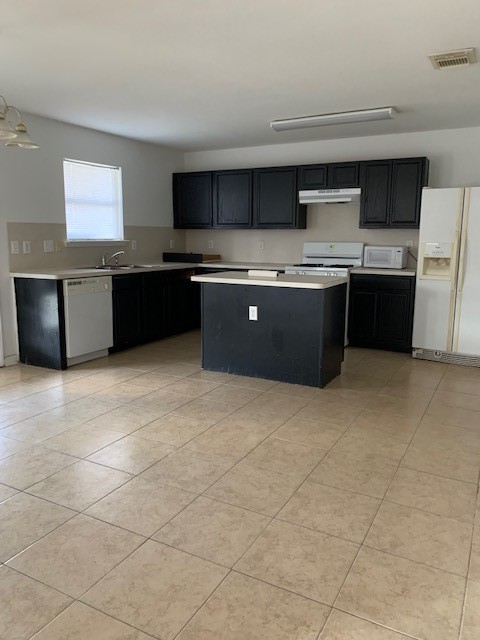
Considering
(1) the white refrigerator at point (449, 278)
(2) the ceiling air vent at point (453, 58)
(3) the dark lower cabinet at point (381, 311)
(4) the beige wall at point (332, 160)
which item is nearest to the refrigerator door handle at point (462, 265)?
(1) the white refrigerator at point (449, 278)

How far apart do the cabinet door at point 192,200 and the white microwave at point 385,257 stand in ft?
7.39

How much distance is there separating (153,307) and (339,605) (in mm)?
4468

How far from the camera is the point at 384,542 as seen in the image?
83.2 inches

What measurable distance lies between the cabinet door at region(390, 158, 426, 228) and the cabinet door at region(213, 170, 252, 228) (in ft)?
6.12

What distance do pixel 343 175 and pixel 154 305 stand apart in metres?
2.71

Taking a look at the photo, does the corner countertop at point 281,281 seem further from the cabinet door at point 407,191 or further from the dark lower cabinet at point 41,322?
the cabinet door at point 407,191

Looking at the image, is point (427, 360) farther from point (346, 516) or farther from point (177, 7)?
point (177, 7)

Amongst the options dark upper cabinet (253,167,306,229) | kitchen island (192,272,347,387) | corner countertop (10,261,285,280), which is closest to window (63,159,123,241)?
corner countertop (10,261,285,280)

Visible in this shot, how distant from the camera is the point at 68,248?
17.7ft

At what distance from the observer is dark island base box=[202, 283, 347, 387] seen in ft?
13.5

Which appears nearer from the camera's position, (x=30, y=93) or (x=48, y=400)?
(x=48, y=400)

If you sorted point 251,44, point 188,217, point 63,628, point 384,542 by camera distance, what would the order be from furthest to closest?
point 188,217, point 251,44, point 384,542, point 63,628

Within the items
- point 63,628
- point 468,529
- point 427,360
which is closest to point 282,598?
point 63,628

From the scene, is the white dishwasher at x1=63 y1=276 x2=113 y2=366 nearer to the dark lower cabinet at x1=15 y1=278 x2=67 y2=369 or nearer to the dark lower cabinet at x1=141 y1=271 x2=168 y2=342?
the dark lower cabinet at x1=15 y1=278 x2=67 y2=369
